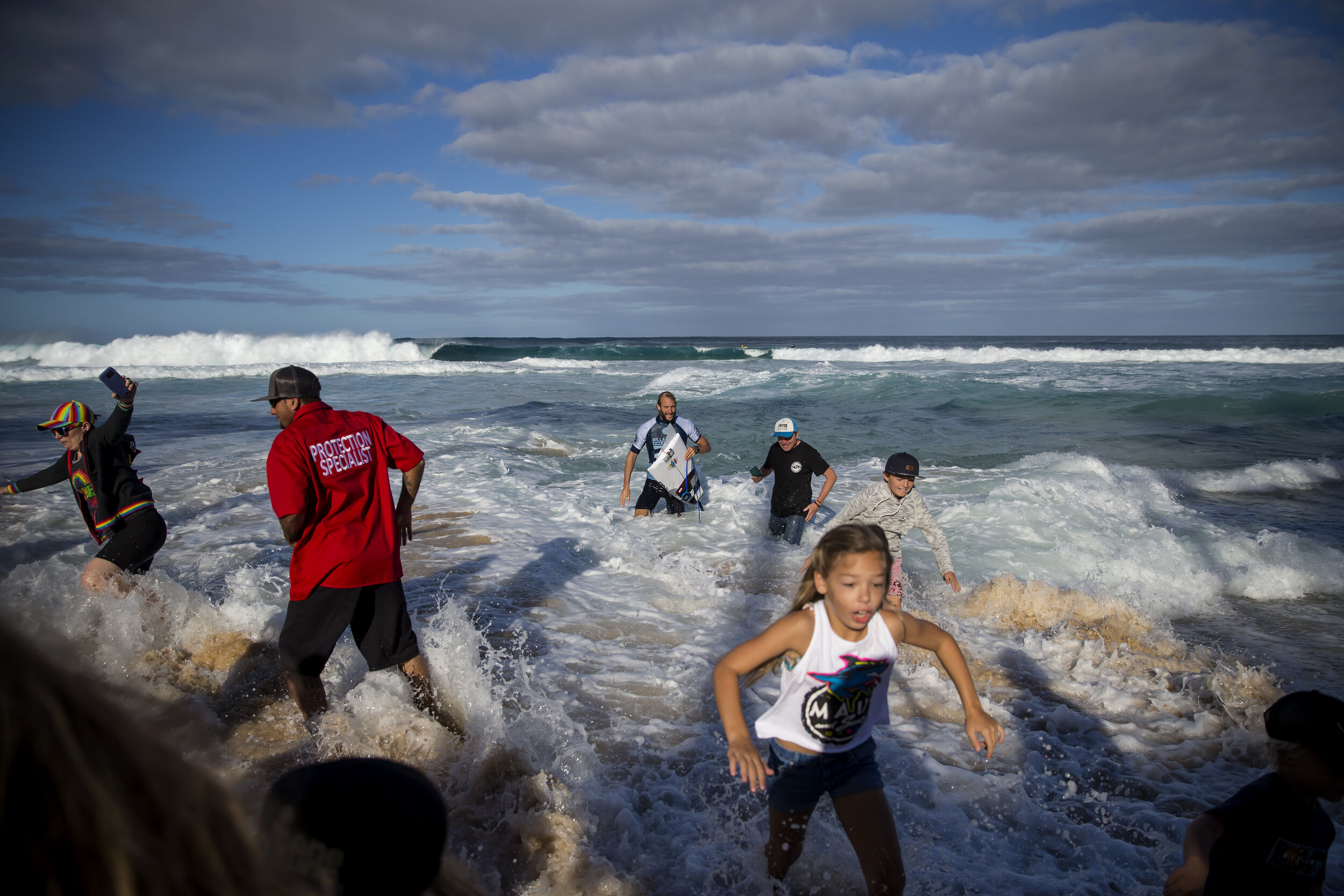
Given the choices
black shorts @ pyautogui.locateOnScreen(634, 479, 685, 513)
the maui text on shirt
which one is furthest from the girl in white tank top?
black shorts @ pyautogui.locateOnScreen(634, 479, 685, 513)

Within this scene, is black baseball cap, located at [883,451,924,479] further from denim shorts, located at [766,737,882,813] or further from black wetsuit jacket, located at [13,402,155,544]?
black wetsuit jacket, located at [13,402,155,544]

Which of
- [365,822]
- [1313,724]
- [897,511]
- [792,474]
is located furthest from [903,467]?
[365,822]

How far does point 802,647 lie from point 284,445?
2912 millimetres

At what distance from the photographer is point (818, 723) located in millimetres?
2994

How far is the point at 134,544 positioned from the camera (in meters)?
5.67

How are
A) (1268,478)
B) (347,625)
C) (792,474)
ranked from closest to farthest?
1. (347,625)
2. (792,474)
3. (1268,478)

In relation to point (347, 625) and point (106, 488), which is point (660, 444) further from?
point (347, 625)

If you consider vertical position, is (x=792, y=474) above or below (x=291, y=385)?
below

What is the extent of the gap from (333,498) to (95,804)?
365cm

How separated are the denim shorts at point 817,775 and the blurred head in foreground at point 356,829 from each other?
229cm

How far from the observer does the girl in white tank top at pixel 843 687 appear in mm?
2906

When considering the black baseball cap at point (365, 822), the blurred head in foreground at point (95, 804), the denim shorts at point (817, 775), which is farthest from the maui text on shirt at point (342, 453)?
the blurred head in foreground at point (95, 804)

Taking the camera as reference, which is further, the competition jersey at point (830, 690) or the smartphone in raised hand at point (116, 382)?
the smartphone in raised hand at point (116, 382)

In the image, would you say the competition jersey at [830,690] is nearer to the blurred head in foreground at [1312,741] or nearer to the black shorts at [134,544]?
the blurred head in foreground at [1312,741]
